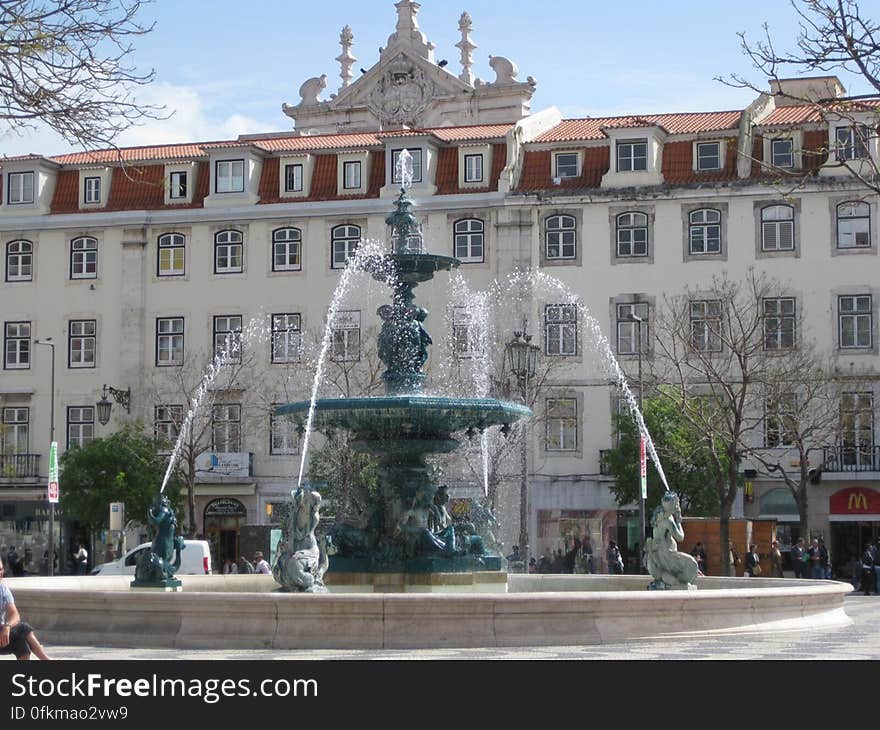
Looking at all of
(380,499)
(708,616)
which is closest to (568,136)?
(380,499)

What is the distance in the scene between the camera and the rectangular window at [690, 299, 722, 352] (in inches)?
1726

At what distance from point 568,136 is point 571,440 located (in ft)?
28.9

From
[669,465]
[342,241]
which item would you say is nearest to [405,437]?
[669,465]

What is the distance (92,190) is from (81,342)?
14.9 ft

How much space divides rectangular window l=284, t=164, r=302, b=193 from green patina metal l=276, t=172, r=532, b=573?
1107 inches

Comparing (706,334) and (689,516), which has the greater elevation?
(706,334)

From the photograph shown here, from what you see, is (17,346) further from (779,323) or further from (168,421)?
(779,323)

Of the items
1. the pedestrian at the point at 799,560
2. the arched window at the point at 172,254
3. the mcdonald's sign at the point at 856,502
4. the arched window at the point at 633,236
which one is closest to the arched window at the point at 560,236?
the arched window at the point at 633,236

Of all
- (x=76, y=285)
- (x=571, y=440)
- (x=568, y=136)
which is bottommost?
(x=571, y=440)

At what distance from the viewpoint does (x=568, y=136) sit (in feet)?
157

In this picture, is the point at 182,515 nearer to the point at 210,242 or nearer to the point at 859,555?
the point at 210,242

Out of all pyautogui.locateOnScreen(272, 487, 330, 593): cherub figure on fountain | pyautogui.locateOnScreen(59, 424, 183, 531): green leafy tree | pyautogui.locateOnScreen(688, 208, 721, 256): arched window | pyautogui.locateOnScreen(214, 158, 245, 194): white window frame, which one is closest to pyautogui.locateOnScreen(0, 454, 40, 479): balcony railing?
pyautogui.locateOnScreen(59, 424, 183, 531): green leafy tree
